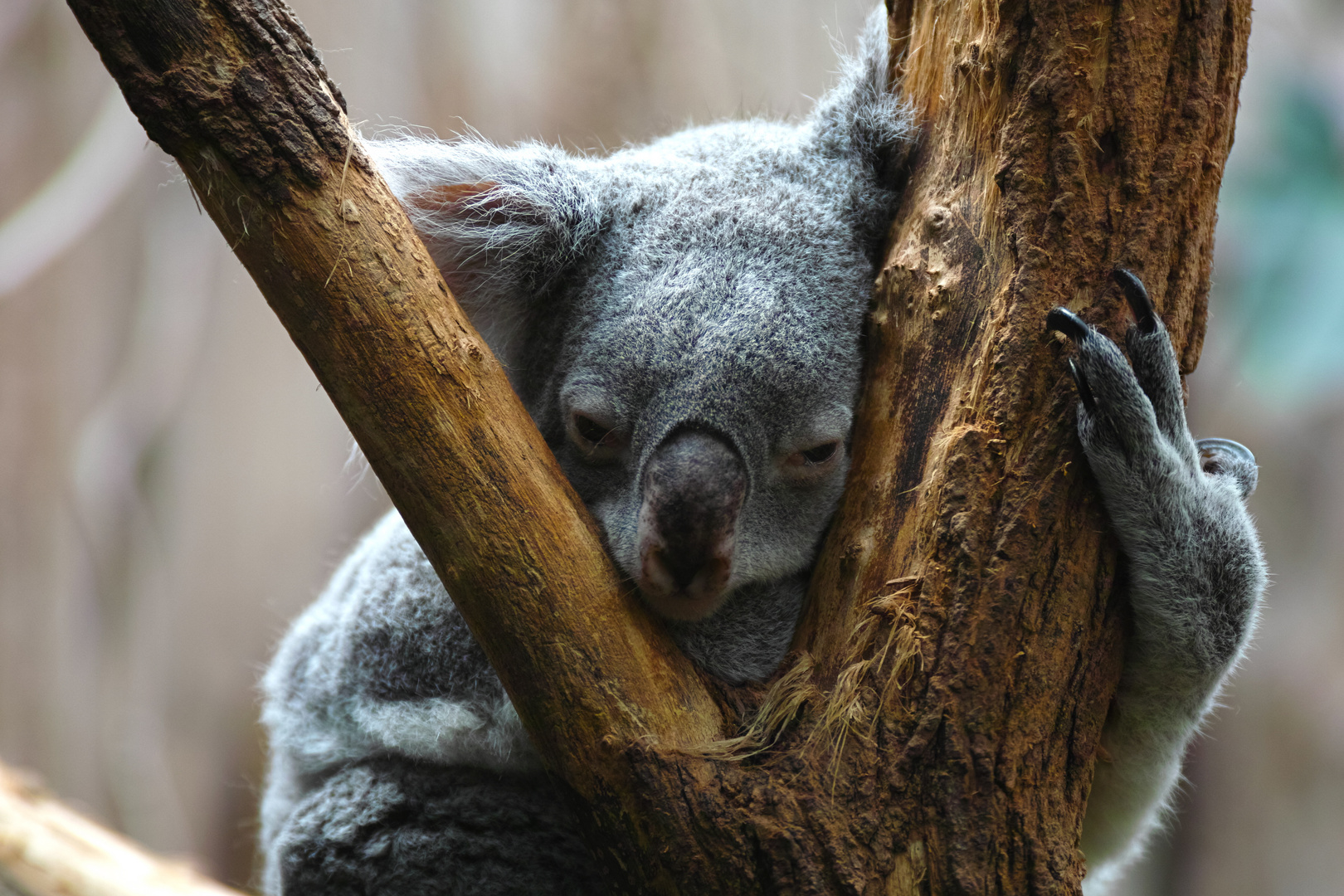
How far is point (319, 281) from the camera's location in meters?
1.44

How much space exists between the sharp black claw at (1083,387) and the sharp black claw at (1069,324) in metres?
0.04

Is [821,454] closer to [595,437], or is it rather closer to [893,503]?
[893,503]

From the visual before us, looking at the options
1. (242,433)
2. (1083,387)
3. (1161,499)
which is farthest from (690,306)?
(242,433)

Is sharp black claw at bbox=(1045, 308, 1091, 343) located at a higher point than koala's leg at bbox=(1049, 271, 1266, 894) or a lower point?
higher

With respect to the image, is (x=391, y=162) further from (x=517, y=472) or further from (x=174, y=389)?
(x=174, y=389)

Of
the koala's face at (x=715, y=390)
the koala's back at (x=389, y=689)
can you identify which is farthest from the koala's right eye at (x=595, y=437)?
the koala's back at (x=389, y=689)

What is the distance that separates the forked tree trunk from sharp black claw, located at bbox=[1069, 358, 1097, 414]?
4 cm

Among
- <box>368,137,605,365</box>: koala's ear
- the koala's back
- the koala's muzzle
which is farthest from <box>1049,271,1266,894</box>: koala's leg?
the koala's back

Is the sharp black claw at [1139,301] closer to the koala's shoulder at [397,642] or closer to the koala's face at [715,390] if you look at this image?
the koala's face at [715,390]

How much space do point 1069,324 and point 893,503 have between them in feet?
1.33

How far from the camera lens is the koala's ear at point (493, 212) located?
1.97 metres

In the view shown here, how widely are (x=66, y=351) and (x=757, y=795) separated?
5.60m

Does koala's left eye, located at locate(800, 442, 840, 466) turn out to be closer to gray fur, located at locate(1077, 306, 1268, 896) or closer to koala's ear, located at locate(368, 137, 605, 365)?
gray fur, located at locate(1077, 306, 1268, 896)

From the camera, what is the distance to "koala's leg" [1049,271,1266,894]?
4.88 ft
